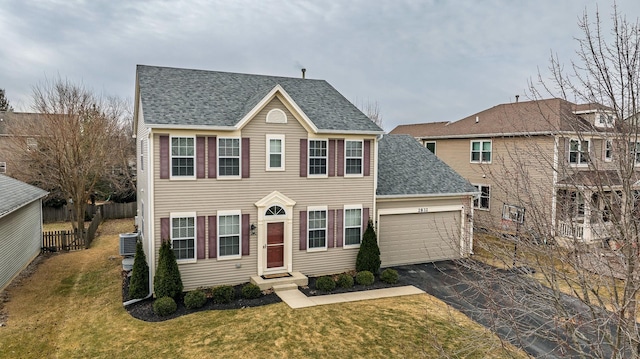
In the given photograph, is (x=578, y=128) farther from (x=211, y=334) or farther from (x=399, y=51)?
(x=399, y=51)

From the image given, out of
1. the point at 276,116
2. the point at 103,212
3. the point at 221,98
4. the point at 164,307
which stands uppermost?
the point at 221,98

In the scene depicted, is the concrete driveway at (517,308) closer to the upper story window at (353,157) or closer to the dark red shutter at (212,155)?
the upper story window at (353,157)

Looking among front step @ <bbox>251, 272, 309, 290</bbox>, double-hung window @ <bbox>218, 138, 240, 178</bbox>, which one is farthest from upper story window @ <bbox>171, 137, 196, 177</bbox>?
front step @ <bbox>251, 272, 309, 290</bbox>

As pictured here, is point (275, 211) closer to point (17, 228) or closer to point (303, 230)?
point (303, 230)

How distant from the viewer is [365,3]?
17.2 m

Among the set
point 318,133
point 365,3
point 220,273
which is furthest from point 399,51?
point 220,273

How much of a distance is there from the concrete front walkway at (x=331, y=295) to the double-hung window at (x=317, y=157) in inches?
180

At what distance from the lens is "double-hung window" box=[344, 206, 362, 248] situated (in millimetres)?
16438

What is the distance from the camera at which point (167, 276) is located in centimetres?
1301

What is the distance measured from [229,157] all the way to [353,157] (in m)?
5.06

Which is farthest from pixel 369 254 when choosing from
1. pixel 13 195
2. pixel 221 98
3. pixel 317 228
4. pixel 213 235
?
pixel 13 195

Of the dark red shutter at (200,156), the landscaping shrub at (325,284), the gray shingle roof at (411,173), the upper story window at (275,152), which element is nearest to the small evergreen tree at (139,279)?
the dark red shutter at (200,156)

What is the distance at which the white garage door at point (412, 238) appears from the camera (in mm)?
17594

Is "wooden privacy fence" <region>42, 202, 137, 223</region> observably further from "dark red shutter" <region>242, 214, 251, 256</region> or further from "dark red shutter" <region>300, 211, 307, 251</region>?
"dark red shutter" <region>300, 211, 307, 251</region>
